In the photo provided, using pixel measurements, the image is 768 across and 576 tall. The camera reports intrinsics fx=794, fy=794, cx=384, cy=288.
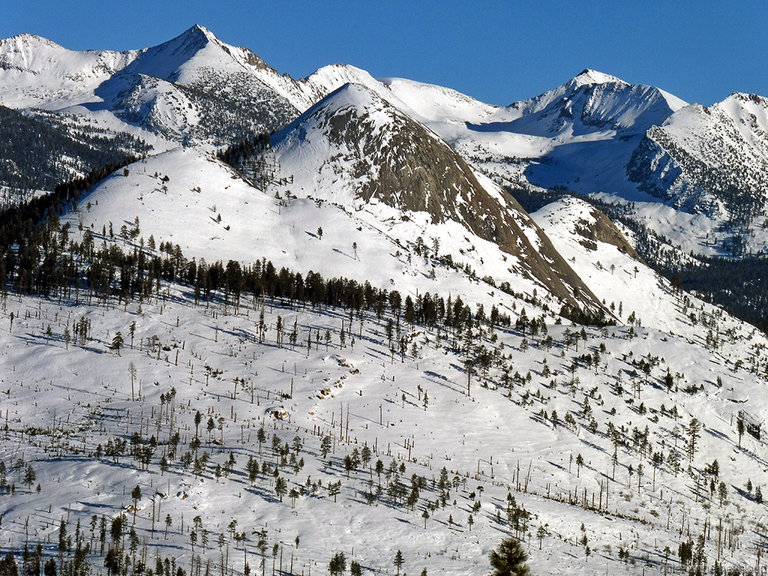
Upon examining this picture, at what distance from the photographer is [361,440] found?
123m

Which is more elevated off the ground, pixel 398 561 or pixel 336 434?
pixel 336 434

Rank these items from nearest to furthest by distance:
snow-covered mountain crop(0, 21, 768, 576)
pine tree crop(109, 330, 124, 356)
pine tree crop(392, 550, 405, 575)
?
1. pine tree crop(392, 550, 405, 575)
2. snow-covered mountain crop(0, 21, 768, 576)
3. pine tree crop(109, 330, 124, 356)

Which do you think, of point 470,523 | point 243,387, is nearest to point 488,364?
point 243,387

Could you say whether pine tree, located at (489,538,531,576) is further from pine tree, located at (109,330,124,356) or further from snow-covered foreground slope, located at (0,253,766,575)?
pine tree, located at (109,330,124,356)

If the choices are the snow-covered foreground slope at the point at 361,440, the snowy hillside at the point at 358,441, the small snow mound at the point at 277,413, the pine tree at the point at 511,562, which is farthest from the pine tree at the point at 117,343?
the pine tree at the point at 511,562

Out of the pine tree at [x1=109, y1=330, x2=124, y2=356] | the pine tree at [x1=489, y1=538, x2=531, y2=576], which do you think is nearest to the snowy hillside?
the pine tree at [x1=109, y1=330, x2=124, y2=356]

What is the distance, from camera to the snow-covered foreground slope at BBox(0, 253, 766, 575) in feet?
285

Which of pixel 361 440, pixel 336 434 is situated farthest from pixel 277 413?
pixel 361 440

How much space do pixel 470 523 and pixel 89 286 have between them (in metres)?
115

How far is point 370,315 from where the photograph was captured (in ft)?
623

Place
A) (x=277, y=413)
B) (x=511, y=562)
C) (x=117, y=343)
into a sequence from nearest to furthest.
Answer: (x=511, y=562) < (x=277, y=413) < (x=117, y=343)

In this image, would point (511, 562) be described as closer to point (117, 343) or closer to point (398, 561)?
point (398, 561)

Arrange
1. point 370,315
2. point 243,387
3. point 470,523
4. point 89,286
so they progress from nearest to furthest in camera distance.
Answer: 1. point 470,523
2. point 243,387
3. point 89,286
4. point 370,315

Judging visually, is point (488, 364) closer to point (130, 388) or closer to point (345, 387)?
point (345, 387)
